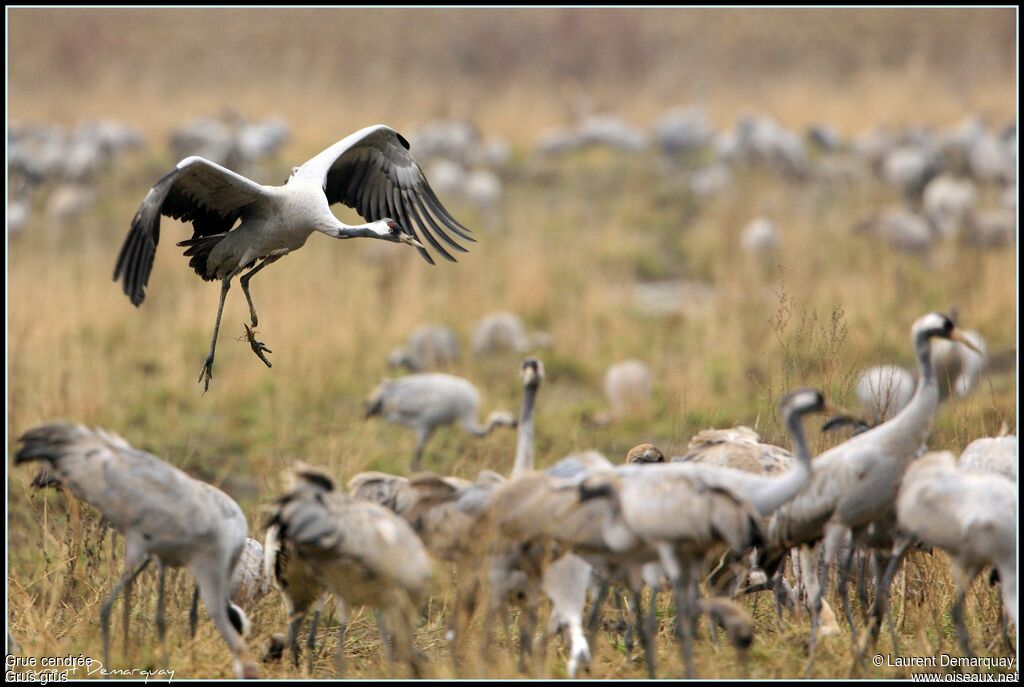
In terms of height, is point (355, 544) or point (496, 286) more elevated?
point (496, 286)

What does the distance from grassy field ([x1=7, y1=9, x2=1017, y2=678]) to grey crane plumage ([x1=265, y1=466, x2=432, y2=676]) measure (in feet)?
1.45

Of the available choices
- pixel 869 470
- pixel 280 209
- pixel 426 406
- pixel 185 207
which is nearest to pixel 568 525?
pixel 869 470

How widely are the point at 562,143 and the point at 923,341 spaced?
13.9 metres

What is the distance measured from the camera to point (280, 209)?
642 cm

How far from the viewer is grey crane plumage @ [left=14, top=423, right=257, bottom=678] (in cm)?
446

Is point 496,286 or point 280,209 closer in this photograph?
point 280,209

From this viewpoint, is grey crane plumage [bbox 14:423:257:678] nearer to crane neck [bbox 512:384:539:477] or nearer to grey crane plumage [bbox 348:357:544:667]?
grey crane plumage [bbox 348:357:544:667]

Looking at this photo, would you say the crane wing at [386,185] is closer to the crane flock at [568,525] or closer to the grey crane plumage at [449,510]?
the crane flock at [568,525]

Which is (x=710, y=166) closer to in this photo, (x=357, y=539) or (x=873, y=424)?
(x=873, y=424)

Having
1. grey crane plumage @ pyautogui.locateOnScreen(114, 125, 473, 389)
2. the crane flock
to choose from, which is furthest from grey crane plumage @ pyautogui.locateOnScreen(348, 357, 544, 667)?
grey crane plumage @ pyautogui.locateOnScreen(114, 125, 473, 389)

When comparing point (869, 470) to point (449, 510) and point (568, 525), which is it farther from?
point (449, 510)

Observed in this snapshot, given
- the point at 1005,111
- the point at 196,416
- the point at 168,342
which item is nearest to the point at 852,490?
the point at 196,416

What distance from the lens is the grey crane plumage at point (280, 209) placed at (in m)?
5.68

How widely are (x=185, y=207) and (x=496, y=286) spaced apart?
700 centimetres
